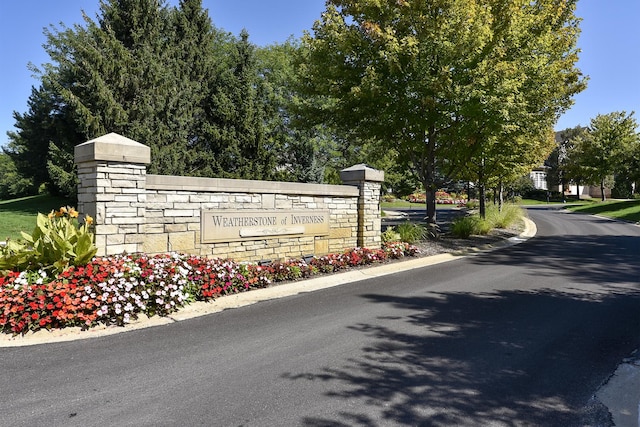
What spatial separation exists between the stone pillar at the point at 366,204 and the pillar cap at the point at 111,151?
18.2 ft

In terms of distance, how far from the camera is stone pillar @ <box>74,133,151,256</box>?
6.42 metres

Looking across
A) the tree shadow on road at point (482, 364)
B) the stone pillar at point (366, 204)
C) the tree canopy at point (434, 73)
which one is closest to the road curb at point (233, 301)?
the stone pillar at point (366, 204)

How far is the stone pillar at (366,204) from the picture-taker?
10.7 meters

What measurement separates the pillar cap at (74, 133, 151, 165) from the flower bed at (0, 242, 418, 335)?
1589mm

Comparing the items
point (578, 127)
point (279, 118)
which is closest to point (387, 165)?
point (279, 118)

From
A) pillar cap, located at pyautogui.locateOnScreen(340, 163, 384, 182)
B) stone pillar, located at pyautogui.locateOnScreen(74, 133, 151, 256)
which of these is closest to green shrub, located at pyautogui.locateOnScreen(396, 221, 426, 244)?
pillar cap, located at pyautogui.locateOnScreen(340, 163, 384, 182)

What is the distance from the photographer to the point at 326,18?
1250 centimetres

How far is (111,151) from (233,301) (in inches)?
122

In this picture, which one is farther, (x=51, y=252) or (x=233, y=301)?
(x=233, y=301)

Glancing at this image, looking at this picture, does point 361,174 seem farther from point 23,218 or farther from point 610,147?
point 610,147

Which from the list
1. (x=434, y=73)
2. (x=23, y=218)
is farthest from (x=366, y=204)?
(x=23, y=218)

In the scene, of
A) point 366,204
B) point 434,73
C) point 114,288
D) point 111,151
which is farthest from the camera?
point 434,73

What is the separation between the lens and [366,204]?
35.4ft

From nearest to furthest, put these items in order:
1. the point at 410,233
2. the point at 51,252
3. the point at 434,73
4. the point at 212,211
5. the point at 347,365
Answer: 1. the point at 347,365
2. the point at 51,252
3. the point at 212,211
4. the point at 434,73
5. the point at 410,233
